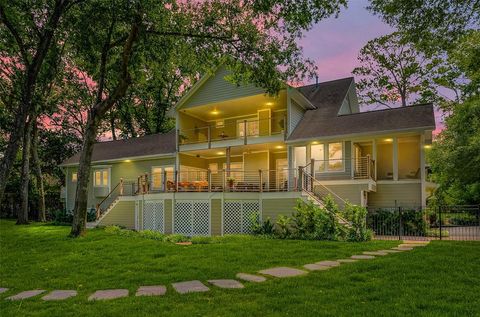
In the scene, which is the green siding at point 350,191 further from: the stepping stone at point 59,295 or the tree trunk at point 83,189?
the stepping stone at point 59,295

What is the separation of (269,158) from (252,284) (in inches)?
605

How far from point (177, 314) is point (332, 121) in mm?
15647

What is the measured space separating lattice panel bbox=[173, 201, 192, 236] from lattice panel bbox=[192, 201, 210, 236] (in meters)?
0.26

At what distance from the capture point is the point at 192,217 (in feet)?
56.6

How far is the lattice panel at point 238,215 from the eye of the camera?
655 inches

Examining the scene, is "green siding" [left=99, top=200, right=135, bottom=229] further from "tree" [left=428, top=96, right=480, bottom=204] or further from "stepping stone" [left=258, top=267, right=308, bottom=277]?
"tree" [left=428, top=96, right=480, bottom=204]

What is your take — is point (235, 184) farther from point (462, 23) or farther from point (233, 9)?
point (462, 23)

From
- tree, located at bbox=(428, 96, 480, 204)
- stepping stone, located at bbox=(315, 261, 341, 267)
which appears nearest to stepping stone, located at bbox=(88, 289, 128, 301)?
stepping stone, located at bbox=(315, 261, 341, 267)

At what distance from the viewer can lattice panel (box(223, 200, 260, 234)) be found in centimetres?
1664

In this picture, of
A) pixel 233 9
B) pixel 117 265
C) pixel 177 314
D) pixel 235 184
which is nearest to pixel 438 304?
pixel 177 314

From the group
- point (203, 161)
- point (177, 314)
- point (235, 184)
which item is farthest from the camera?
A: point (203, 161)

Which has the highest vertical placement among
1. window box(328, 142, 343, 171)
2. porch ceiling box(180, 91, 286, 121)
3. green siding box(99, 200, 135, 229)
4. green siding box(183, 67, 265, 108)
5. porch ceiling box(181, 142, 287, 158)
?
green siding box(183, 67, 265, 108)

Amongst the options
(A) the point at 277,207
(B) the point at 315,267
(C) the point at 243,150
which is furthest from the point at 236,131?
(B) the point at 315,267

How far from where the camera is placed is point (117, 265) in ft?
30.0
